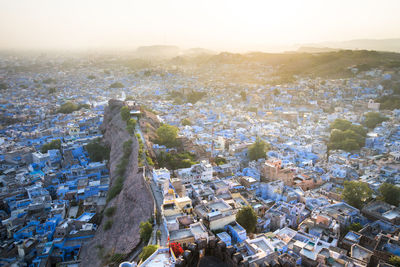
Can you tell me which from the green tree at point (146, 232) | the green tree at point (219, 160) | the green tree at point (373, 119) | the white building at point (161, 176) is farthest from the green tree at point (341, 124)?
the green tree at point (146, 232)

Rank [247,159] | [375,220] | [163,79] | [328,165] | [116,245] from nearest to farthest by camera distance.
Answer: [116,245] < [375,220] < [328,165] < [247,159] < [163,79]

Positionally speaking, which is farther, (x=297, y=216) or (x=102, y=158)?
(x=102, y=158)

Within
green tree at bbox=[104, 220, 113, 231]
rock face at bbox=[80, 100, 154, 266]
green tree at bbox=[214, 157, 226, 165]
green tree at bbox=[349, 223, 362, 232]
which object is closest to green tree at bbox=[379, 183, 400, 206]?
green tree at bbox=[349, 223, 362, 232]

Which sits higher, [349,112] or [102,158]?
[349,112]

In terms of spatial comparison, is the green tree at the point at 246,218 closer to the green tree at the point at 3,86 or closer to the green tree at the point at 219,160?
the green tree at the point at 219,160

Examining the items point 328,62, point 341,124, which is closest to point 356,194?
point 341,124

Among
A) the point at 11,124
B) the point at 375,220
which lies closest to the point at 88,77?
the point at 11,124

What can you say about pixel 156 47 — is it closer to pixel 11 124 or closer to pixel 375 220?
pixel 11 124
